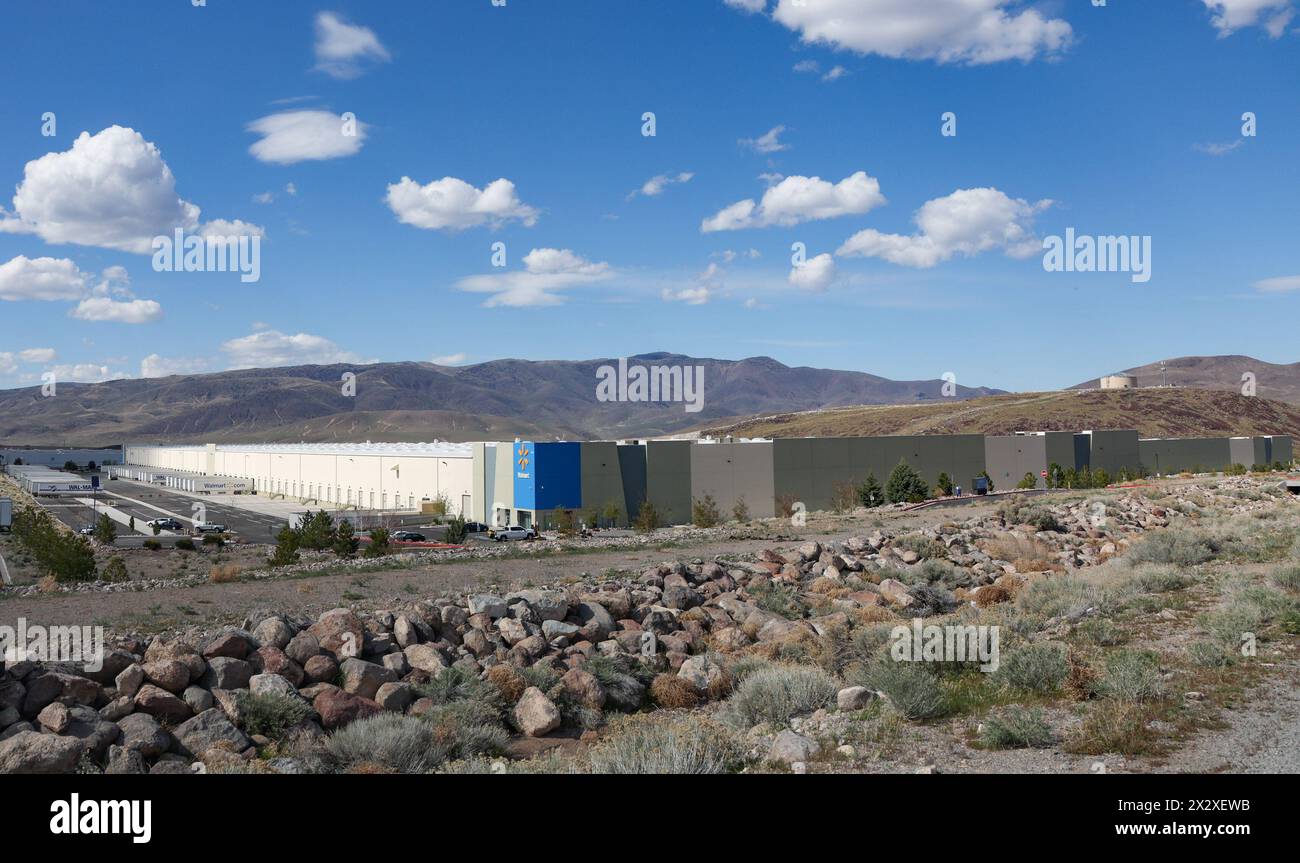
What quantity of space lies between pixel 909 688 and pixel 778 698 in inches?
52.5

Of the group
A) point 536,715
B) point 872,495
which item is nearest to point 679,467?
point 872,495

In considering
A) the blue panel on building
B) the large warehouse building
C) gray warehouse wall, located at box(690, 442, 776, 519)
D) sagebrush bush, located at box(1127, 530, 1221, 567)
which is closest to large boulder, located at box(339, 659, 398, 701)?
sagebrush bush, located at box(1127, 530, 1221, 567)

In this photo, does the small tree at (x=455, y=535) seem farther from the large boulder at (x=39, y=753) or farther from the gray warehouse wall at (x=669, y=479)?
the large boulder at (x=39, y=753)

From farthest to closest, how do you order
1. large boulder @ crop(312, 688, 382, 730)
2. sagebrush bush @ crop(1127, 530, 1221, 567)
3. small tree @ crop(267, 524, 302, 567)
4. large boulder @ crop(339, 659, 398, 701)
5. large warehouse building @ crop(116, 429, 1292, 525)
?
1. large warehouse building @ crop(116, 429, 1292, 525)
2. small tree @ crop(267, 524, 302, 567)
3. sagebrush bush @ crop(1127, 530, 1221, 567)
4. large boulder @ crop(339, 659, 398, 701)
5. large boulder @ crop(312, 688, 382, 730)

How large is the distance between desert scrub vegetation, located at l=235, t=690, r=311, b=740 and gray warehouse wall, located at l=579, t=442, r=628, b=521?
4187 cm

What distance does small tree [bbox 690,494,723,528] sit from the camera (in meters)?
45.8

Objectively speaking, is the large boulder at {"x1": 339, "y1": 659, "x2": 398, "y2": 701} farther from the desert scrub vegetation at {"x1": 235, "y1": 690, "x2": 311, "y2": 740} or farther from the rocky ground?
the desert scrub vegetation at {"x1": 235, "y1": 690, "x2": 311, "y2": 740}

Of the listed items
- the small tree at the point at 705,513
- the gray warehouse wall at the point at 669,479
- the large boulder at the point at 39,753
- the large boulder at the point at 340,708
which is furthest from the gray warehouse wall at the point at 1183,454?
the large boulder at the point at 39,753

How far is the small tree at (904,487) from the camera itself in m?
51.7

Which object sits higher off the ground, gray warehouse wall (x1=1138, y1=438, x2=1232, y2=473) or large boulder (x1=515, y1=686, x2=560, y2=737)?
gray warehouse wall (x1=1138, y1=438, x2=1232, y2=473)
